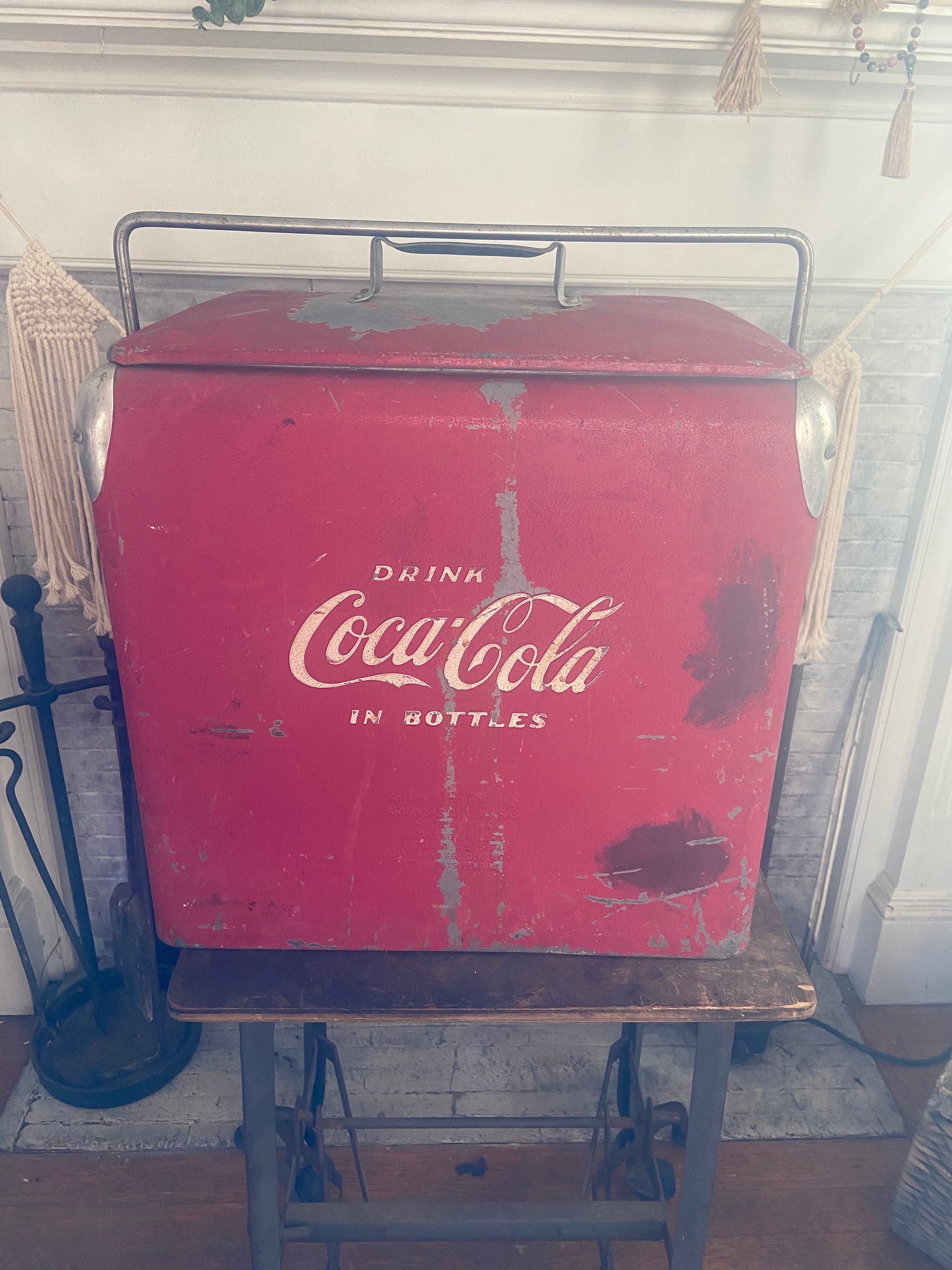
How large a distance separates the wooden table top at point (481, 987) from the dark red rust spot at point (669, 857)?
108 mm

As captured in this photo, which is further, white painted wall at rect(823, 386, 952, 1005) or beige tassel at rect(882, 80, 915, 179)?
white painted wall at rect(823, 386, 952, 1005)

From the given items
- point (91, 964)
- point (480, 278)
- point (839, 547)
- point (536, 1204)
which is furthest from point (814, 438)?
point (91, 964)

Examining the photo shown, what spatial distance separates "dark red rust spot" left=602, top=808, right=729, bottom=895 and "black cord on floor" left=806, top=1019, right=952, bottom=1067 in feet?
3.52

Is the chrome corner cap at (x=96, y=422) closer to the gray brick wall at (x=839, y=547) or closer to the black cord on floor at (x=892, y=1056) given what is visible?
the gray brick wall at (x=839, y=547)

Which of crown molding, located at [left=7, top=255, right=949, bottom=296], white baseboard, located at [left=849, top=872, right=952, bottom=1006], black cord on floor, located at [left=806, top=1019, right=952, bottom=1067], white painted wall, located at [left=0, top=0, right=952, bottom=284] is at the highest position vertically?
white painted wall, located at [left=0, top=0, right=952, bottom=284]

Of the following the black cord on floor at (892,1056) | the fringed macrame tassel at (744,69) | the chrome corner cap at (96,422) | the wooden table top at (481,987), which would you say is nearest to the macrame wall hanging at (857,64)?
the fringed macrame tassel at (744,69)

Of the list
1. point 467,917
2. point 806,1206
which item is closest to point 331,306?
point 467,917

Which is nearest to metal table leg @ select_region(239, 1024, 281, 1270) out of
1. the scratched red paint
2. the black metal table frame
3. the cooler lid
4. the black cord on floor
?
the black metal table frame

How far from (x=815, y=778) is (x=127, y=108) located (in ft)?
5.25

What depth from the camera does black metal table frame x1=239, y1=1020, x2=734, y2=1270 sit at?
1.01 meters

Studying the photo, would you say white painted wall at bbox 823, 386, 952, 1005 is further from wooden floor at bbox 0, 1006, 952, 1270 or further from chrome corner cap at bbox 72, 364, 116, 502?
chrome corner cap at bbox 72, 364, 116, 502

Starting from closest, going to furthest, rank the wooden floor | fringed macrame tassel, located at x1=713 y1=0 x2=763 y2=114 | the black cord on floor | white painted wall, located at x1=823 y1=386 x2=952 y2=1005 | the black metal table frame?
1. the black metal table frame
2. fringed macrame tassel, located at x1=713 y1=0 x2=763 y2=114
3. the wooden floor
4. white painted wall, located at x1=823 y1=386 x2=952 y2=1005
5. the black cord on floor

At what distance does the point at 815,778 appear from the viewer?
5.82 feet

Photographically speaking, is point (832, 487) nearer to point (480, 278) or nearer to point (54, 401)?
point (480, 278)
